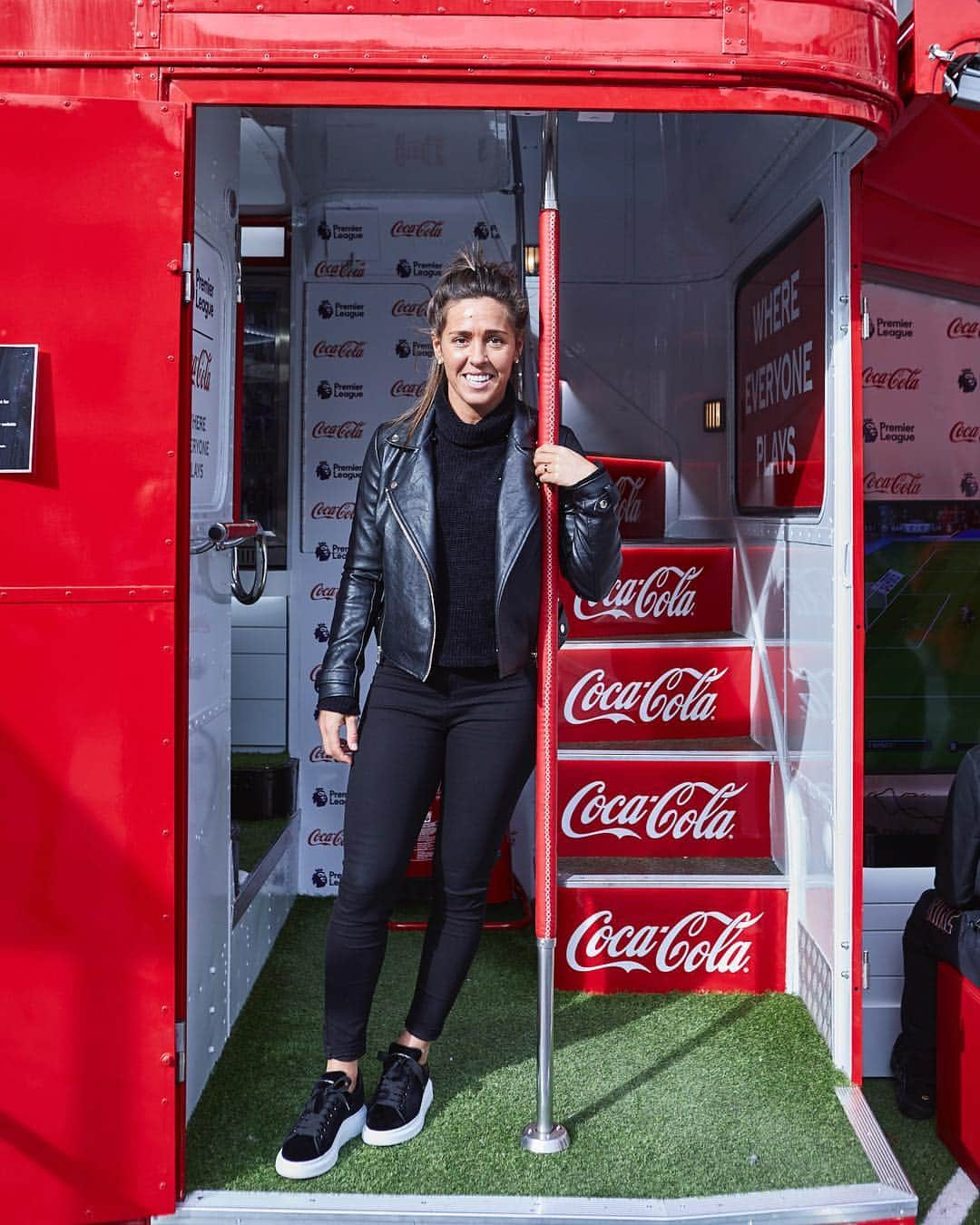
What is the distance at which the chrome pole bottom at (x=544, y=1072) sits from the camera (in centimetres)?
250

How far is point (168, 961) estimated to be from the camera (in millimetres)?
2352

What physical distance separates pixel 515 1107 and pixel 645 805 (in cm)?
118

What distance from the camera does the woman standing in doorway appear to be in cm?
246

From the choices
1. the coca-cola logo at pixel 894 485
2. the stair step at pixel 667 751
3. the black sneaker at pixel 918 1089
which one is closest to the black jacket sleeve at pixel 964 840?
the black sneaker at pixel 918 1089

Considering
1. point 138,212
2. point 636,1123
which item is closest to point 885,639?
point 636,1123

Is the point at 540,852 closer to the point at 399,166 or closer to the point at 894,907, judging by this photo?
the point at 894,907

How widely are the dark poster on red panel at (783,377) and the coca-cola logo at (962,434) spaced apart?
106 cm

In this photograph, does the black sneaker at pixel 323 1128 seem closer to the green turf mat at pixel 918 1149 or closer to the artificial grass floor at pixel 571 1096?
the artificial grass floor at pixel 571 1096

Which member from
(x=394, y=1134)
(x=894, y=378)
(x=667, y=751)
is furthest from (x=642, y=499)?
(x=394, y=1134)

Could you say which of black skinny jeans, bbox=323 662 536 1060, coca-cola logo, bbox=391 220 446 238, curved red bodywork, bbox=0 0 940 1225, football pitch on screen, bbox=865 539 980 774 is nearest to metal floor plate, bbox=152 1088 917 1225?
curved red bodywork, bbox=0 0 940 1225

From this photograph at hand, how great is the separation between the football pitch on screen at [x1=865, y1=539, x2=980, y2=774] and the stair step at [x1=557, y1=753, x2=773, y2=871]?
3.83 feet

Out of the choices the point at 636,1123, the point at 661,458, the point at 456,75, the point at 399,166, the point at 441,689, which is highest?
the point at 399,166

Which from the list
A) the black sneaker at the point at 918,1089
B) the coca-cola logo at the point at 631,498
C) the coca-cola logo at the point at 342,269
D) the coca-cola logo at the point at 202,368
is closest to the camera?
the coca-cola logo at the point at 202,368

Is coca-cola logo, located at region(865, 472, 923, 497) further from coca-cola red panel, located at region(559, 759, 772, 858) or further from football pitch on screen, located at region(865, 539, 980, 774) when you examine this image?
coca-cola red panel, located at region(559, 759, 772, 858)
